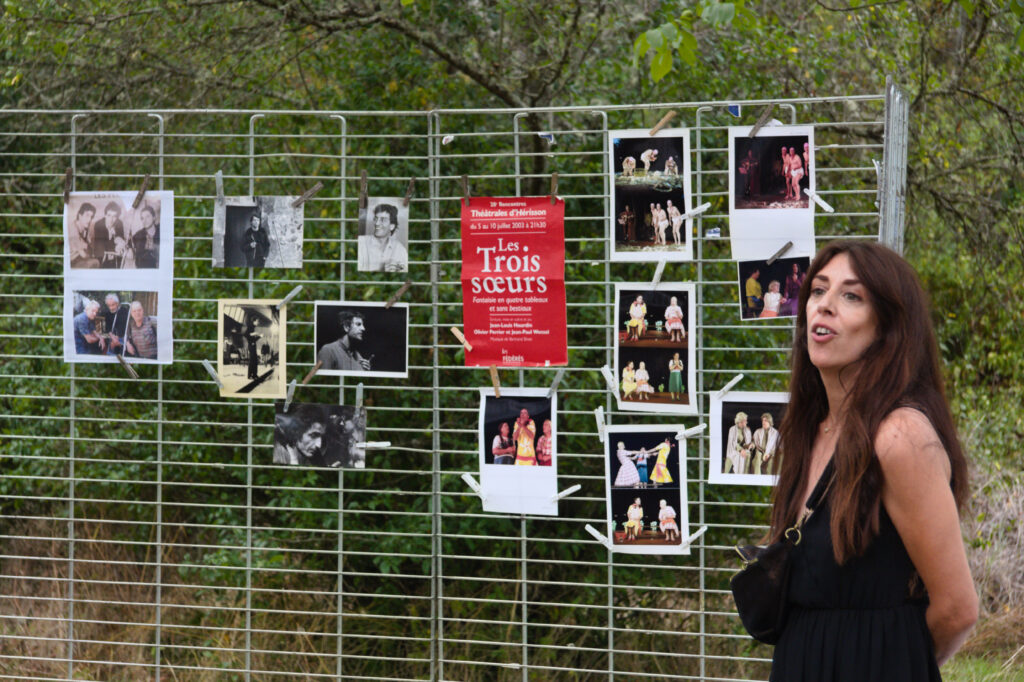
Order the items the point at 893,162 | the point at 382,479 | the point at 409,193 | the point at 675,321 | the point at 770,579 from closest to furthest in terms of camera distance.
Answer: the point at 770,579 < the point at 893,162 < the point at 675,321 < the point at 409,193 < the point at 382,479

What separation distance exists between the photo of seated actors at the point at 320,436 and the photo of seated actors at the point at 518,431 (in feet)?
1.67

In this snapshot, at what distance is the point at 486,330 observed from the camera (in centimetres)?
411

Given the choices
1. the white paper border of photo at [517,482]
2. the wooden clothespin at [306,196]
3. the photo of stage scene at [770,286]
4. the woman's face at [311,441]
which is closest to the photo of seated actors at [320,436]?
the woman's face at [311,441]

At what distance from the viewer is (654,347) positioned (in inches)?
156

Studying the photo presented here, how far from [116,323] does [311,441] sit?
3.08ft

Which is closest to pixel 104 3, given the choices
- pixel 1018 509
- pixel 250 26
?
pixel 250 26

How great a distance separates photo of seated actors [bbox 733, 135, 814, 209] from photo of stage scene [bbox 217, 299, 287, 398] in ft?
5.95

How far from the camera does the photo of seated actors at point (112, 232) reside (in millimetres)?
4367

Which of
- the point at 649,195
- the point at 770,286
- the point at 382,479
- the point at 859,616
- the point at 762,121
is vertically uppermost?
the point at 762,121

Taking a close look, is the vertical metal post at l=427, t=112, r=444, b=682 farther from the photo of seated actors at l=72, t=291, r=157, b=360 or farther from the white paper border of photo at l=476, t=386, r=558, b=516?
the photo of seated actors at l=72, t=291, r=157, b=360

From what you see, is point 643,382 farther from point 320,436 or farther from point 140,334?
point 140,334

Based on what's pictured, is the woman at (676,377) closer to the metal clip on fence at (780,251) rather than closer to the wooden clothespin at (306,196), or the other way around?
the metal clip on fence at (780,251)

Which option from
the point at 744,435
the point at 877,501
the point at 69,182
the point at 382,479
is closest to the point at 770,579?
the point at 877,501

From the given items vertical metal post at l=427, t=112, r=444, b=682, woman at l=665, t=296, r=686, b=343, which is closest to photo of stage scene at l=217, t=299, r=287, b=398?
vertical metal post at l=427, t=112, r=444, b=682
